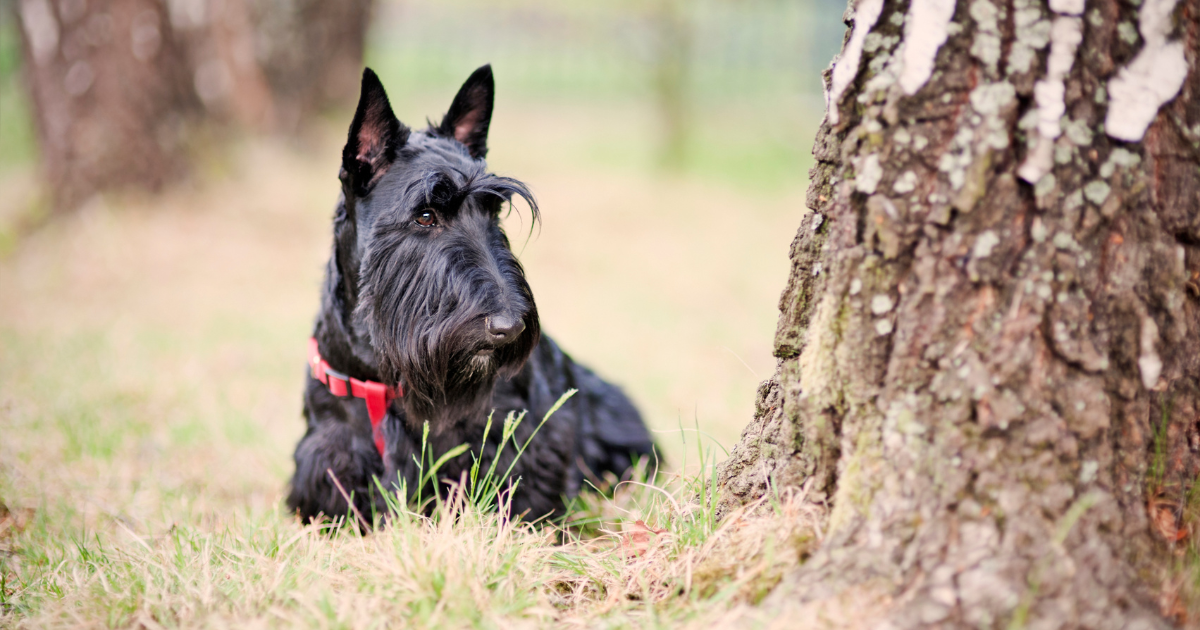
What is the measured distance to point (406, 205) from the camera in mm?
2365

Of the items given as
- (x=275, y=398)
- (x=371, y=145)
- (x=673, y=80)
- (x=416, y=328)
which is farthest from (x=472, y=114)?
(x=673, y=80)

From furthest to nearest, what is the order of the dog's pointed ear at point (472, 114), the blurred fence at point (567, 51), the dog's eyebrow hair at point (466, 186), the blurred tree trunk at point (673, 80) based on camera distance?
the blurred fence at point (567, 51) → the blurred tree trunk at point (673, 80) → the dog's pointed ear at point (472, 114) → the dog's eyebrow hair at point (466, 186)

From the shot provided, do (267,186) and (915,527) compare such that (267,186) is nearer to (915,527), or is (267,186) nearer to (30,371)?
(30,371)

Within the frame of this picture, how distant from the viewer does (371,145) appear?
2.50 metres

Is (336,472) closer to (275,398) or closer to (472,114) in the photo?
(472,114)

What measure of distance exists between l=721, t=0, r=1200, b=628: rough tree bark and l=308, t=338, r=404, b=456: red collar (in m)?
1.41

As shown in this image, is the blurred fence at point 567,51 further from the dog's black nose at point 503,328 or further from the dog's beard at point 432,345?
the dog's black nose at point 503,328

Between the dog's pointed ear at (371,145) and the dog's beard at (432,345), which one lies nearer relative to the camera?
the dog's beard at (432,345)

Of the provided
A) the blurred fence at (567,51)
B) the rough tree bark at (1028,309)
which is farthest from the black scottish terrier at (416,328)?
the blurred fence at (567,51)

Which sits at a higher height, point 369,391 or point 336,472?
point 369,391

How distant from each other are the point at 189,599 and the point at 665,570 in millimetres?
1063

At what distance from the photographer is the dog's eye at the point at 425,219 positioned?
2.40 meters

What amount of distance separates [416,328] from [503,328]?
283mm

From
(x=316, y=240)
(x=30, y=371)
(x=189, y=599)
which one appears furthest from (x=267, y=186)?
(x=189, y=599)
